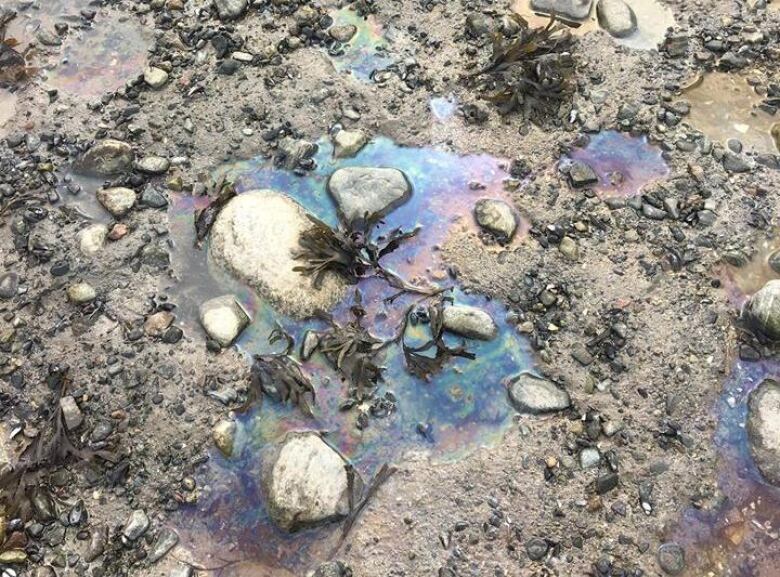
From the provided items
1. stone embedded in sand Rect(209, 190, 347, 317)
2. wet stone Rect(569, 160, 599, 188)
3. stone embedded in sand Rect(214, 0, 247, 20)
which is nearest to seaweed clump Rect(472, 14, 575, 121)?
wet stone Rect(569, 160, 599, 188)

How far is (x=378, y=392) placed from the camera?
11.8ft

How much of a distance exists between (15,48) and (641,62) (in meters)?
4.57

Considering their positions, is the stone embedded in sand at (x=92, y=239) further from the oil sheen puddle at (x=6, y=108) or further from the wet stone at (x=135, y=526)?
the wet stone at (x=135, y=526)

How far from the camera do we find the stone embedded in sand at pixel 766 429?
3.33 m

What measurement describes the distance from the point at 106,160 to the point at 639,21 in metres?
3.91

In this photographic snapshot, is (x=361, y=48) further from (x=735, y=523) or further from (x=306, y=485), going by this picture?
(x=735, y=523)

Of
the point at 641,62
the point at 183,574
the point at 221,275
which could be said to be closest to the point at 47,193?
the point at 221,275

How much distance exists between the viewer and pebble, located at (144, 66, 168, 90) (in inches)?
184

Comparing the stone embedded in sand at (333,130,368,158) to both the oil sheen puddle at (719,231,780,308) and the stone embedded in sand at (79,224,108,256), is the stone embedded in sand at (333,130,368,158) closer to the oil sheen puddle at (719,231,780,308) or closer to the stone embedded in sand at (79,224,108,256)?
the stone embedded in sand at (79,224,108,256)

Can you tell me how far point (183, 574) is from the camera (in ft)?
10.3

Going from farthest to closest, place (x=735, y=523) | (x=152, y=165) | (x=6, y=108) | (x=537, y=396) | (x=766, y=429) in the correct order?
(x=6, y=108) → (x=152, y=165) → (x=537, y=396) → (x=766, y=429) → (x=735, y=523)

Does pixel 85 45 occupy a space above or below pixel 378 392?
above

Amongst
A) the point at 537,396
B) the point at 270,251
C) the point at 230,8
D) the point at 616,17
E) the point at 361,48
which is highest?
the point at 616,17

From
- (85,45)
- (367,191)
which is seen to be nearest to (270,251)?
(367,191)
